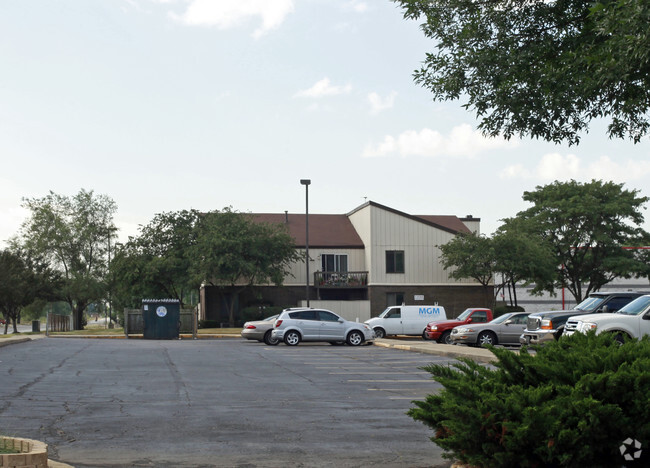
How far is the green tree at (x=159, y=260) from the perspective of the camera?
54.3 metres

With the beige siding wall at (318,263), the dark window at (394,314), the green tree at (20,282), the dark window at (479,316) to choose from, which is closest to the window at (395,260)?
the beige siding wall at (318,263)

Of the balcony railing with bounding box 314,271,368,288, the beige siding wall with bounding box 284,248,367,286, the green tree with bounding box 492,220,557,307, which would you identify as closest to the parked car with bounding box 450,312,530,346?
the green tree with bounding box 492,220,557,307

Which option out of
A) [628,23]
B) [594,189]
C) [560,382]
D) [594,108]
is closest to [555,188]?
[594,189]

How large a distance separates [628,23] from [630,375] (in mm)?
5690

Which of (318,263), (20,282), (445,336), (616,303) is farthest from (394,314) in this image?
(20,282)

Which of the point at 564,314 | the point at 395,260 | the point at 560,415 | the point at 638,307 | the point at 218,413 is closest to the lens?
the point at 560,415

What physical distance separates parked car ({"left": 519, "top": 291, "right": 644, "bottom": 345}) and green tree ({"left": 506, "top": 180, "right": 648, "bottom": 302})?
3047 cm

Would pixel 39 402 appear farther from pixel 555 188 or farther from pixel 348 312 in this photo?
pixel 555 188

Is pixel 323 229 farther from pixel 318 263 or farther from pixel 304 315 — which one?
pixel 304 315

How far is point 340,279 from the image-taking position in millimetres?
58406

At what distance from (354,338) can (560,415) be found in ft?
87.3

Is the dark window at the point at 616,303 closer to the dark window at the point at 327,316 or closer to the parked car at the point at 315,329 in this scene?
the parked car at the point at 315,329

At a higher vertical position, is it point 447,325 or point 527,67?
point 527,67

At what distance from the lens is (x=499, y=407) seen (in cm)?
607
